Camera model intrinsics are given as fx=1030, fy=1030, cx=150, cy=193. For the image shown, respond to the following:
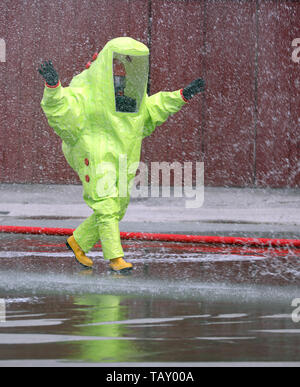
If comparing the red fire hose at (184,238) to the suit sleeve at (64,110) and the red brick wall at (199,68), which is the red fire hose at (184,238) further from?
the red brick wall at (199,68)

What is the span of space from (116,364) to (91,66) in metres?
3.43

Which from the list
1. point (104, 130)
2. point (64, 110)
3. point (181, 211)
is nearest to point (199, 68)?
point (181, 211)

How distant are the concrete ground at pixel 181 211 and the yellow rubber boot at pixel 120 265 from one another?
2038 millimetres

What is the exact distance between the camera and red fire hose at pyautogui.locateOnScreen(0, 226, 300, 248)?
836 centimetres

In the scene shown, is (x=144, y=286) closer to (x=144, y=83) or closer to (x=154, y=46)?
(x=144, y=83)

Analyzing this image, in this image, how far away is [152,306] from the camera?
19.3 feet

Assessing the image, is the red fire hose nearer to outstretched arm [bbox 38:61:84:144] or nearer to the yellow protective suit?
the yellow protective suit

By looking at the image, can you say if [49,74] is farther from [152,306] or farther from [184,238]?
[184,238]

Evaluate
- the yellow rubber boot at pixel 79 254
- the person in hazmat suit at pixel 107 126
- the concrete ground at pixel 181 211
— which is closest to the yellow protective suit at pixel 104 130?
the person in hazmat suit at pixel 107 126

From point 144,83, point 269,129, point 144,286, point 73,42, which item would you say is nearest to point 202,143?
point 269,129

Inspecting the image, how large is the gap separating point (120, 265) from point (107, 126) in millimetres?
980

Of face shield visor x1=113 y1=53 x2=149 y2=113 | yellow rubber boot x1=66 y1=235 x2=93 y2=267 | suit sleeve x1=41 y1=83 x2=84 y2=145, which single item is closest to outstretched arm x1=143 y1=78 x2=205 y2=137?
face shield visor x1=113 y1=53 x2=149 y2=113

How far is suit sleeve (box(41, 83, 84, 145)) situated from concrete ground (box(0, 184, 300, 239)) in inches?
88.8

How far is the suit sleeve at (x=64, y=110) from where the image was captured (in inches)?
274
